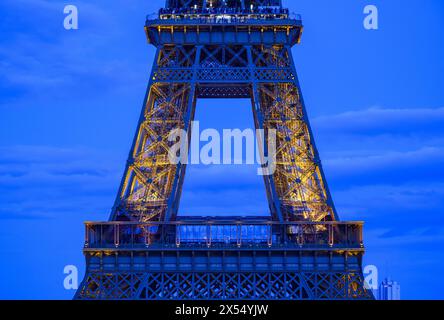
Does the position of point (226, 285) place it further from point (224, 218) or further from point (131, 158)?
point (131, 158)

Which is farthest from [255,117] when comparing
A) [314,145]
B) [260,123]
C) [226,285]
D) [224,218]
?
[226,285]

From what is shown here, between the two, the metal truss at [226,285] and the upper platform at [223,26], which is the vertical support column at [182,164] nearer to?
the upper platform at [223,26]

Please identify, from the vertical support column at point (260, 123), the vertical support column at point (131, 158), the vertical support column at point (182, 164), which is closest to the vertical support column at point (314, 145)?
the vertical support column at point (260, 123)

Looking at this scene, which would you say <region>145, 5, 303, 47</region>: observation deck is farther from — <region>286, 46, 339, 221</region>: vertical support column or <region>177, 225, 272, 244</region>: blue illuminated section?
<region>177, 225, 272, 244</region>: blue illuminated section

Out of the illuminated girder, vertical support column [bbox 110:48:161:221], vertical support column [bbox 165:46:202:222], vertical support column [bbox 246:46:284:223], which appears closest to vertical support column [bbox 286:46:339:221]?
the illuminated girder

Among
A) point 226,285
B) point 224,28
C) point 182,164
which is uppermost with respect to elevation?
point 224,28
